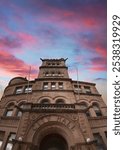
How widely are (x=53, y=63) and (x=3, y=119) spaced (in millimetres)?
6479

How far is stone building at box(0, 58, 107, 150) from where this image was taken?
889 cm

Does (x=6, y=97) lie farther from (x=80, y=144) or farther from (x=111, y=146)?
(x=111, y=146)

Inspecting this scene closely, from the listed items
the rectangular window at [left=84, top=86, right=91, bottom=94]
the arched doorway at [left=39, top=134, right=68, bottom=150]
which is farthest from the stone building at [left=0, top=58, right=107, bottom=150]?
the rectangular window at [left=84, top=86, right=91, bottom=94]

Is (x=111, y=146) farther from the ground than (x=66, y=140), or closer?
closer

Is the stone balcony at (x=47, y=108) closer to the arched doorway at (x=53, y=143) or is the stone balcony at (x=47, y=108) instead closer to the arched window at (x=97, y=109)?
the arched doorway at (x=53, y=143)

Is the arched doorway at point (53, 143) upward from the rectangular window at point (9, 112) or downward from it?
downward

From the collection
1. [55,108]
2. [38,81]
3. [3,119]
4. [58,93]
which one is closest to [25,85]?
[38,81]

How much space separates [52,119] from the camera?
9.32 meters

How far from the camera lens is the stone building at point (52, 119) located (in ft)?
29.2

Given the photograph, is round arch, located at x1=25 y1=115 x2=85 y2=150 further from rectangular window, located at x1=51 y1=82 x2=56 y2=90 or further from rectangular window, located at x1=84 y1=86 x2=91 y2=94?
rectangular window, located at x1=84 y1=86 x2=91 y2=94

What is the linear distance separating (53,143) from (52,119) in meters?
1.43

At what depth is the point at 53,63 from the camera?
1567 cm

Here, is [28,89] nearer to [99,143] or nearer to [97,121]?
[97,121]

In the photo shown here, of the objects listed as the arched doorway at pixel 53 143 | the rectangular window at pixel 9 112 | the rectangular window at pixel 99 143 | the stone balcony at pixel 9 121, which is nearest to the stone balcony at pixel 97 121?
the rectangular window at pixel 99 143
